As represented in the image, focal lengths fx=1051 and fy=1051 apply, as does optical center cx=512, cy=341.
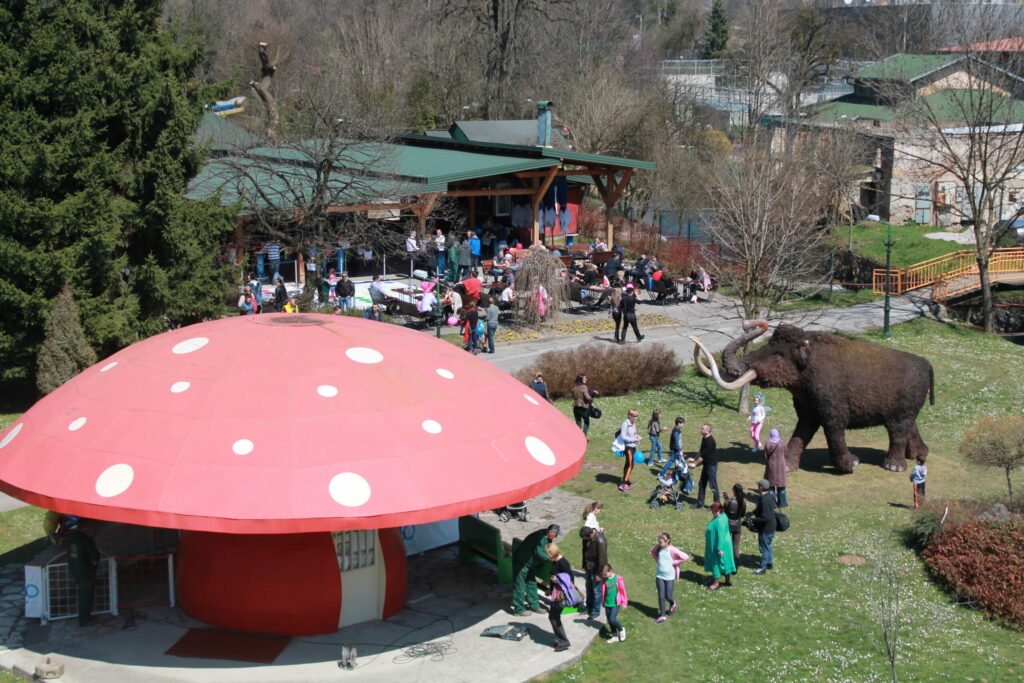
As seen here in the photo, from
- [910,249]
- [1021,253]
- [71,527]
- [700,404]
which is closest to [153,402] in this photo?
[71,527]

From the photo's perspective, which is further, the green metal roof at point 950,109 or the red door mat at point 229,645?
the green metal roof at point 950,109

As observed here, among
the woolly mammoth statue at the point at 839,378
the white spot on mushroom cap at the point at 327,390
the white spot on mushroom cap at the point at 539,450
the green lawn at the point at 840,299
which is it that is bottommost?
the green lawn at the point at 840,299

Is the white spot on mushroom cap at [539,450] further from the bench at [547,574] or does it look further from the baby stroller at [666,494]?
the baby stroller at [666,494]

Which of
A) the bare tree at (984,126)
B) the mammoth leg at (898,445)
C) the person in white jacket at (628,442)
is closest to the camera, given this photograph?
the person in white jacket at (628,442)

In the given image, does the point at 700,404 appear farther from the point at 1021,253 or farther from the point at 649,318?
the point at 1021,253

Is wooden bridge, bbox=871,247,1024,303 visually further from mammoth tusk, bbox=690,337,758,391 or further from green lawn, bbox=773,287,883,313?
mammoth tusk, bbox=690,337,758,391

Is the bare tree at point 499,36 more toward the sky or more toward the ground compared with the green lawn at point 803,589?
more toward the sky

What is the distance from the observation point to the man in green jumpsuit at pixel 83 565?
46.3 feet

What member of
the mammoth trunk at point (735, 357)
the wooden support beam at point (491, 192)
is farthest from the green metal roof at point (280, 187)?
the mammoth trunk at point (735, 357)

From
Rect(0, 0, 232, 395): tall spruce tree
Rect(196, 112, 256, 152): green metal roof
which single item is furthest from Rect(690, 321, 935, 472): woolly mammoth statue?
Rect(196, 112, 256, 152): green metal roof

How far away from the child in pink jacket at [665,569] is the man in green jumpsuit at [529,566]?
1510mm

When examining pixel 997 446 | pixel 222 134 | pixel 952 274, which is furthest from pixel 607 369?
pixel 222 134

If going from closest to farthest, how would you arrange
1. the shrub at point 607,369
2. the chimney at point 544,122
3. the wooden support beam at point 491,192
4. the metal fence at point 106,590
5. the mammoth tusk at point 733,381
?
the metal fence at point 106,590 < the mammoth tusk at point 733,381 < the shrub at point 607,369 < the wooden support beam at point 491,192 < the chimney at point 544,122

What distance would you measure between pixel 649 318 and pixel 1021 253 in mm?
19004
